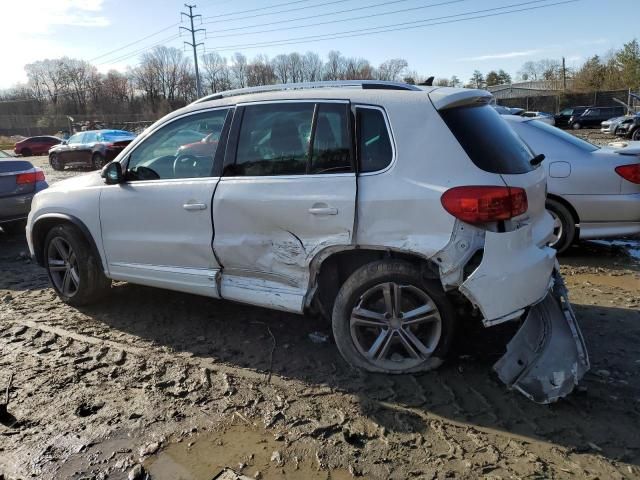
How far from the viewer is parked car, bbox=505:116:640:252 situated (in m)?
5.69

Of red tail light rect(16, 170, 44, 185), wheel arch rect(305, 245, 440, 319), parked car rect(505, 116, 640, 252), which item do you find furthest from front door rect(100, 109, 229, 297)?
red tail light rect(16, 170, 44, 185)

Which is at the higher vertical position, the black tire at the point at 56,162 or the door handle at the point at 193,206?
the black tire at the point at 56,162

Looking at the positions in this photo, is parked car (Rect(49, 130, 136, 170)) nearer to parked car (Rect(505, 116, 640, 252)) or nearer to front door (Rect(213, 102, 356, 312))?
parked car (Rect(505, 116, 640, 252))

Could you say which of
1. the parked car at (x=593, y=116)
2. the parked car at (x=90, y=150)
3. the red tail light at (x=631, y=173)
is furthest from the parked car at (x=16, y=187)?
the parked car at (x=593, y=116)

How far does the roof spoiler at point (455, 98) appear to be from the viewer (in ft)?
10.7

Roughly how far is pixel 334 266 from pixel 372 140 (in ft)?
2.98

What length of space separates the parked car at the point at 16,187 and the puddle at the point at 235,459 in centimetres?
621

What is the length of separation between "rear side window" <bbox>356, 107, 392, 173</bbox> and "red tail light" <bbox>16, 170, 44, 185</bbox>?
6.37 m

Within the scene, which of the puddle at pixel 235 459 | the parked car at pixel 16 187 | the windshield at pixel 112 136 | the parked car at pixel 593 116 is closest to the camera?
the puddle at pixel 235 459

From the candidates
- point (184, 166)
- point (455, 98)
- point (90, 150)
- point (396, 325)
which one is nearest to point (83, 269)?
point (184, 166)

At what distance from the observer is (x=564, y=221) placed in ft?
19.7

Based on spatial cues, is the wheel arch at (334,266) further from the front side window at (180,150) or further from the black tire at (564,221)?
the black tire at (564,221)

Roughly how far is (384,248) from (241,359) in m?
1.43

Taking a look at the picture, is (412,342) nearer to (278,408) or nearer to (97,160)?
(278,408)
